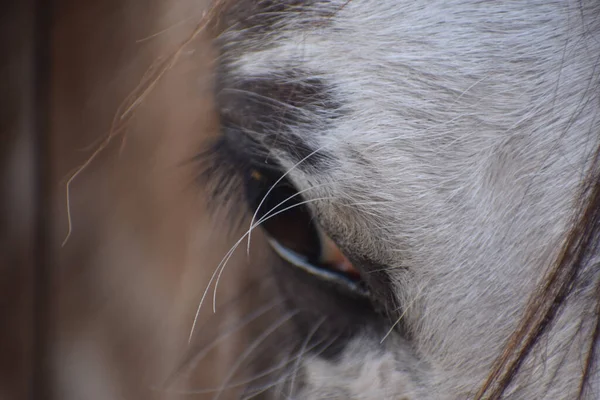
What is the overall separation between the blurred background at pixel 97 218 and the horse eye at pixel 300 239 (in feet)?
0.85

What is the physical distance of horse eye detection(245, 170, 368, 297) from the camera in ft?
1.04

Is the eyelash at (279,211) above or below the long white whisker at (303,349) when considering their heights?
above

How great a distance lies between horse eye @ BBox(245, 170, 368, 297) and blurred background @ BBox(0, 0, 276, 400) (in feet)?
0.85

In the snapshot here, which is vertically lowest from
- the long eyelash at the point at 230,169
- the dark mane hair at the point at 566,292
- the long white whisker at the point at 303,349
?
the long white whisker at the point at 303,349

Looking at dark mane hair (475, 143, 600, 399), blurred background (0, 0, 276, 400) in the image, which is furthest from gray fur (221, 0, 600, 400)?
blurred background (0, 0, 276, 400)

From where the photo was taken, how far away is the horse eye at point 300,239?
32cm

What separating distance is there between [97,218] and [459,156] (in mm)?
509

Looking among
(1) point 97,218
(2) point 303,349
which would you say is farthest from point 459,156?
(1) point 97,218

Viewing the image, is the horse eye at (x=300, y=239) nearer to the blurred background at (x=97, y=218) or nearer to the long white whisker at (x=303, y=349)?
the long white whisker at (x=303, y=349)

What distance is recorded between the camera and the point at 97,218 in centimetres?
65

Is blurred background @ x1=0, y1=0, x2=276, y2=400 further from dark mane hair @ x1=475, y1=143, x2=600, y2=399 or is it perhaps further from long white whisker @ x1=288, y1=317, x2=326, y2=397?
dark mane hair @ x1=475, y1=143, x2=600, y2=399

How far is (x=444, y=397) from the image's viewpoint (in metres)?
0.27

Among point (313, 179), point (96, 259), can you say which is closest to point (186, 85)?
point (96, 259)

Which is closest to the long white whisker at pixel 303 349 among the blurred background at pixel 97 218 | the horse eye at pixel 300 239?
the horse eye at pixel 300 239
